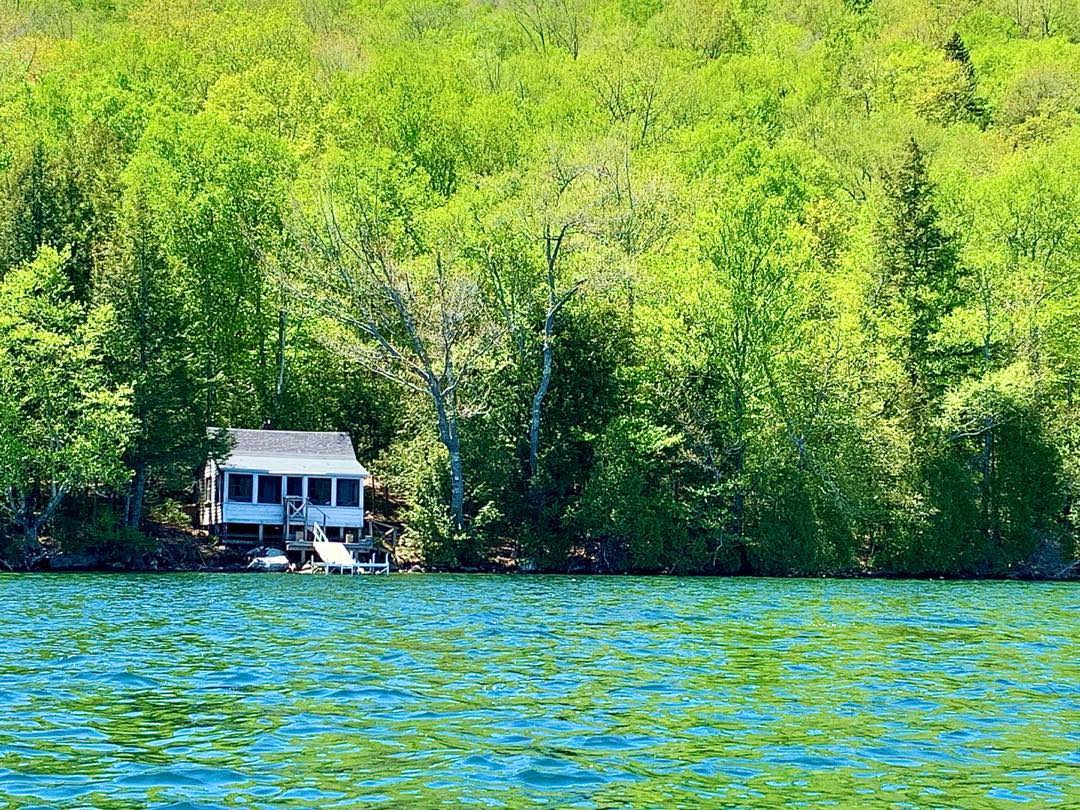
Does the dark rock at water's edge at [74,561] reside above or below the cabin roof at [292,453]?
→ below

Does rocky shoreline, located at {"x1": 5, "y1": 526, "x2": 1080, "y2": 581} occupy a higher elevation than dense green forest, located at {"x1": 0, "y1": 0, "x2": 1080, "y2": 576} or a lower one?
lower

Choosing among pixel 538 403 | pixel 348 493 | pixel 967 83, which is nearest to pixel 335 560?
pixel 348 493

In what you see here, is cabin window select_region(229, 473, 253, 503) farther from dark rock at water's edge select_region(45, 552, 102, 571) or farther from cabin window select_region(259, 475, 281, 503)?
dark rock at water's edge select_region(45, 552, 102, 571)

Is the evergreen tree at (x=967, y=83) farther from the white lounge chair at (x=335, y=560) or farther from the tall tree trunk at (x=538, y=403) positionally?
the white lounge chair at (x=335, y=560)

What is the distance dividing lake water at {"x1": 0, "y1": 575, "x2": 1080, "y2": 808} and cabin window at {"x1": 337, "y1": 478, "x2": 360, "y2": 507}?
23372 millimetres

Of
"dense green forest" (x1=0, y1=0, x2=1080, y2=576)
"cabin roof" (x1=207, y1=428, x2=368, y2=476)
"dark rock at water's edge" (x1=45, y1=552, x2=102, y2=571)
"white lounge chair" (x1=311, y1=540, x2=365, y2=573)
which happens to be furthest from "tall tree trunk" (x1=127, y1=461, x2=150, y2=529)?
"white lounge chair" (x1=311, y1=540, x2=365, y2=573)

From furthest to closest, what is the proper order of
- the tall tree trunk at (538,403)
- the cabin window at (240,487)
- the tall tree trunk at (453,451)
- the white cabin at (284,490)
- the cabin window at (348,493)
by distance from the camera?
the cabin window at (348,493) → the cabin window at (240,487) → the white cabin at (284,490) → the tall tree trunk at (538,403) → the tall tree trunk at (453,451)

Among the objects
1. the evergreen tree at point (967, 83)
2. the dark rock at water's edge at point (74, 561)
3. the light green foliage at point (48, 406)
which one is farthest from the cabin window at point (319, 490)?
the evergreen tree at point (967, 83)

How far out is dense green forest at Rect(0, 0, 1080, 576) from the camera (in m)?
49.2

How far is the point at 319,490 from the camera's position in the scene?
176 feet

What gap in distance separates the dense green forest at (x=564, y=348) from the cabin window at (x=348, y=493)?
144 centimetres

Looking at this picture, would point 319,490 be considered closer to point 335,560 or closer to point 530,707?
point 335,560

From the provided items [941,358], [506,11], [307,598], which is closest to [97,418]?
[307,598]

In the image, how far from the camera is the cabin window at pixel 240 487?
2058 inches
